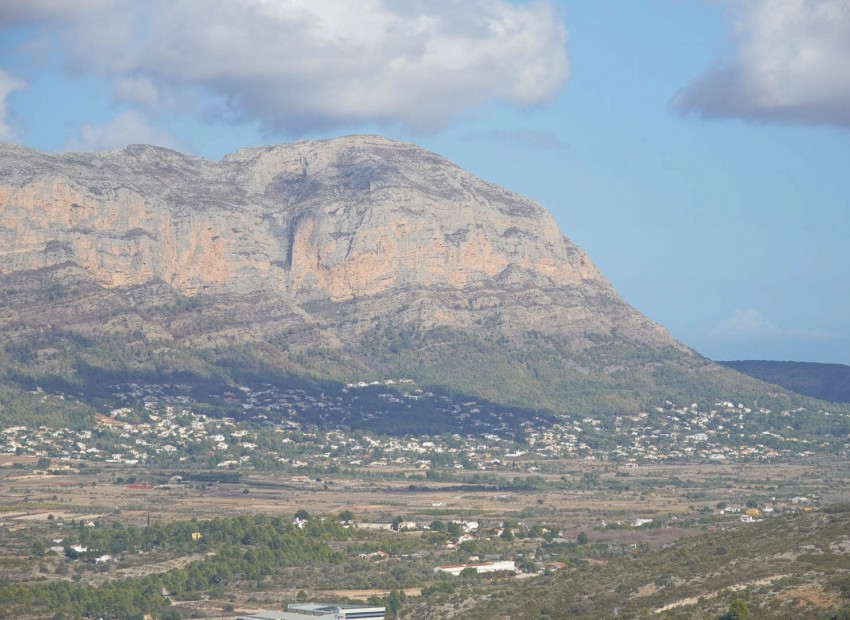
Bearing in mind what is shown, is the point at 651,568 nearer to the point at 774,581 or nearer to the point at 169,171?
the point at 774,581

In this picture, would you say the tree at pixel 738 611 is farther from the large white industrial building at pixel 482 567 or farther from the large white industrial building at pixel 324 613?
the large white industrial building at pixel 482 567

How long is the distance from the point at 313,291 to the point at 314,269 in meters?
2.39

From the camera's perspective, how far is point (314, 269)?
7480 inches

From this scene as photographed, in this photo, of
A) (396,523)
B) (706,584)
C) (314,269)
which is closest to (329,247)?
(314,269)

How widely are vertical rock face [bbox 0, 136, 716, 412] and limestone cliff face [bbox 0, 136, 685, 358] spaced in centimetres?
19

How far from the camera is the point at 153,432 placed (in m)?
157

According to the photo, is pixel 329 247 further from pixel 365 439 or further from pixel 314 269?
pixel 365 439

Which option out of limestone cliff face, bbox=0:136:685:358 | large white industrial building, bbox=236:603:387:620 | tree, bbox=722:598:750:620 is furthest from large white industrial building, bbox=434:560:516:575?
limestone cliff face, bbox=0:136:685:358

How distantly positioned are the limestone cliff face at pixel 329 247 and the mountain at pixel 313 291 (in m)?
0.20

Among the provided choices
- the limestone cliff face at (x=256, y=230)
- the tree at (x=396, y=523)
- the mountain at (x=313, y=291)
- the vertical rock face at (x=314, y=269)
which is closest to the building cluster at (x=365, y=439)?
the mountain at (x=313, y=291)

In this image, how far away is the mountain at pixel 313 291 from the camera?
169375 mm

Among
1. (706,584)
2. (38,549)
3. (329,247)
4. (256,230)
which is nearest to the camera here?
(706,584)

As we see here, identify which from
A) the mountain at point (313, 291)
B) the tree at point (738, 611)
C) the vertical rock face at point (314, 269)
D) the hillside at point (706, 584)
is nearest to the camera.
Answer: the tree at point (738, 611)

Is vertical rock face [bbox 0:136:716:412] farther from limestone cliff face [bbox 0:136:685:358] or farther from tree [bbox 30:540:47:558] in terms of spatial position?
tree [bbox 30:540:47:558]
